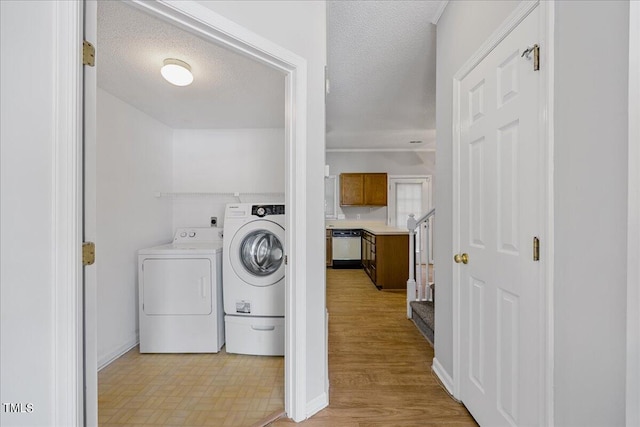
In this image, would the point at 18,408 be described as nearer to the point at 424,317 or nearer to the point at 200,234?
the point at 200,234

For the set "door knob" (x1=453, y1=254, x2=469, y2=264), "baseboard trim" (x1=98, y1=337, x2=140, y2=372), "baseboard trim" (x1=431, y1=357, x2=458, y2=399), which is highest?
"door knob" (x1=453, y1=254, x2=469, y2=264)

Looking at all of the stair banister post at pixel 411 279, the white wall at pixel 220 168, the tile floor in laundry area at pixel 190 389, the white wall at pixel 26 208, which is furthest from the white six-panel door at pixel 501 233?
the white wall at pixel 220 168

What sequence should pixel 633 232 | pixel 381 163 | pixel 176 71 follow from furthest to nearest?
pixel 381 163 → pixel 176 71 → pixel 633 232

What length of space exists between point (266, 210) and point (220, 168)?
1202mm

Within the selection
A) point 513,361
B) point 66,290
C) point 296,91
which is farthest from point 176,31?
point 513,361

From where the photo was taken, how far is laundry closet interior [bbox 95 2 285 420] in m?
1.95

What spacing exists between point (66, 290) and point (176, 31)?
1524 mm

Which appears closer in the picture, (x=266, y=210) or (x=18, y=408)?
(x=18, y=408)

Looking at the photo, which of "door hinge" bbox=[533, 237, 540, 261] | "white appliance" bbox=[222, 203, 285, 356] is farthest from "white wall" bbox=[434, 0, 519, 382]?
"white appliance" bbox=[222, 203, 285, 356]

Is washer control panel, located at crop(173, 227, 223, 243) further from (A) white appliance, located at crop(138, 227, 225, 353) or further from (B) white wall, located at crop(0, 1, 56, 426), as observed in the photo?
(B) white wall, located at crop(0, 1, 56, 426)

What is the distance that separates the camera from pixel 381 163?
6.81 metres

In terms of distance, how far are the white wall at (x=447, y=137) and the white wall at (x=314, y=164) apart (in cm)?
85

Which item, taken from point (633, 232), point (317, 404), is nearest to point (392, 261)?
point (317, 404)

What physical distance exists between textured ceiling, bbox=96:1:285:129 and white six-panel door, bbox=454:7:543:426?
4.33ft
